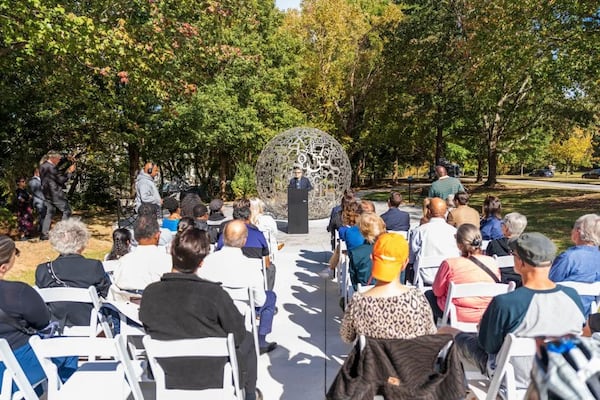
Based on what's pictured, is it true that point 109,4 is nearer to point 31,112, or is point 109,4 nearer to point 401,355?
point 31,112

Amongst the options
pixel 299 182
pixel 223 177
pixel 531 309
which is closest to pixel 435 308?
pixel 531 309

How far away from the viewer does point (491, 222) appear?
5734 mm

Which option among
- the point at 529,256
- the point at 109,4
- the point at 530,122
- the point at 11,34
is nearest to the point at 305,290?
the point at 529,256

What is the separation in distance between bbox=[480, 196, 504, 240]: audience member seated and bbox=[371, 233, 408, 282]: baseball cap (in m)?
3.33

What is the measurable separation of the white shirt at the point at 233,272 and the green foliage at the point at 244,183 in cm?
1691

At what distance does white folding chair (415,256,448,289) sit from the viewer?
464 centimetres

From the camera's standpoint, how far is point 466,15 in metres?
22.4

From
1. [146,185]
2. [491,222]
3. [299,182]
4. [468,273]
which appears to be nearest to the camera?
[468,273]

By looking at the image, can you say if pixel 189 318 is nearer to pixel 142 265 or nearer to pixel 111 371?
pixel 111 371

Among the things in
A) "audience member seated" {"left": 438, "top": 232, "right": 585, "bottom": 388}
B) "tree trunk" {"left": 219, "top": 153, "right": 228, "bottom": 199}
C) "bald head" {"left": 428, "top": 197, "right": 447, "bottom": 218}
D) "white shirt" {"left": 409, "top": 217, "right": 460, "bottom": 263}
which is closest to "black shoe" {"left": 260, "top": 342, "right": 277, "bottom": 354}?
"white shirt" {"left": 409, "top": 217, "right": 460, "bottom": 263}

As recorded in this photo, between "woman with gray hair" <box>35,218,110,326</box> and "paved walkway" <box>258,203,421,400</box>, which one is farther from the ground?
"woman with gray hair" <box>35,218,110,326</box>

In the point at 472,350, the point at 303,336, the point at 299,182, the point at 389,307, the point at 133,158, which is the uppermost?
the point at 133,158

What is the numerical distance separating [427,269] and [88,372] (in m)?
3.52

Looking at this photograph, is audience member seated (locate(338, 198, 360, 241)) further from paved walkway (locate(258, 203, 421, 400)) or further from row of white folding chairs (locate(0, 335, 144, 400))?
row of white folding chairs (locate(0, 335, 144, 400))
